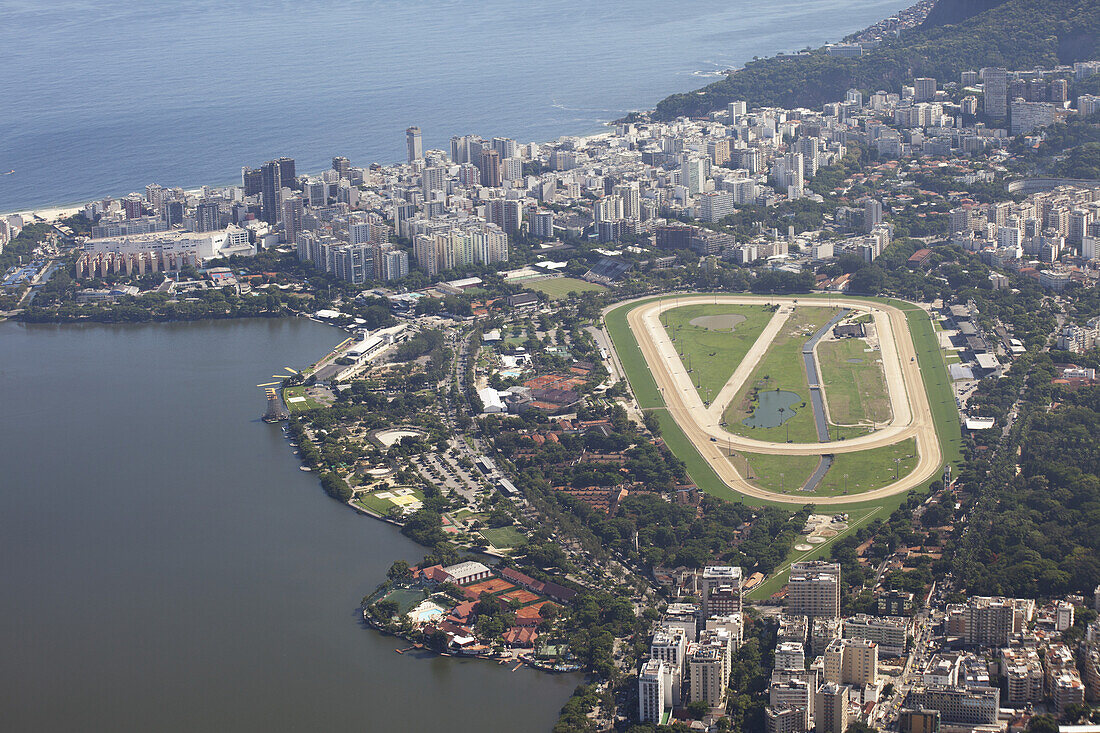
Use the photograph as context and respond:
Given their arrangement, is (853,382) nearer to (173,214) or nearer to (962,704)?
(962,704)

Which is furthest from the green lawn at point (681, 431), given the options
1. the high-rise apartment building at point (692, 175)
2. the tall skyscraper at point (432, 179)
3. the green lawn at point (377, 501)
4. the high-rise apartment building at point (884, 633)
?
the tall skyscraper at point (432, 179)

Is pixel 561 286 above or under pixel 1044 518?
above

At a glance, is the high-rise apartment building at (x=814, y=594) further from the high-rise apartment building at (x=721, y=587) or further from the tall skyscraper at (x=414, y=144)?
the tall skyscraper at (x=414, y=144)

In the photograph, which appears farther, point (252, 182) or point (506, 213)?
point (252, 182)

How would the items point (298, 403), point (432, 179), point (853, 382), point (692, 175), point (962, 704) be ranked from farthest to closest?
point (692, 175) → point (432, 179) → point (853, 382) → point (298, 403) → point (962, 704)

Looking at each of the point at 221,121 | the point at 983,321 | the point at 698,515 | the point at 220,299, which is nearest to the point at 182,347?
the point at 220,299

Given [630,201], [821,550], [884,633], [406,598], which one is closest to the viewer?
[884,633]

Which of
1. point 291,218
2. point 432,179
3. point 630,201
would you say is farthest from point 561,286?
point 432,179
